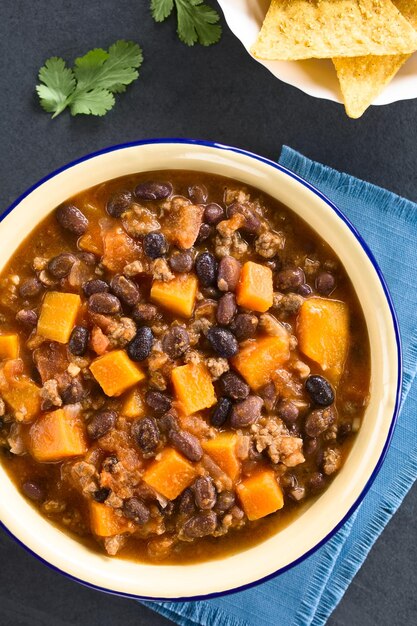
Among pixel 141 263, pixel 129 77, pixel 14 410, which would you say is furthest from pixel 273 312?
pixel 129 77

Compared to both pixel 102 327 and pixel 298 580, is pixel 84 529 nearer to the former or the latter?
pixel 102 327

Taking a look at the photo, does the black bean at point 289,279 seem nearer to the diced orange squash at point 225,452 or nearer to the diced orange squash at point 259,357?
the diced orange squash at point 259,357

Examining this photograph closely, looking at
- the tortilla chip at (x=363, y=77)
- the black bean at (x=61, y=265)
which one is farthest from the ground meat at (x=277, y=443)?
the tortilla chip at (x=363, y=77)

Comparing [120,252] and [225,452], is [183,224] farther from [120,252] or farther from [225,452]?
Answer: [225,452]

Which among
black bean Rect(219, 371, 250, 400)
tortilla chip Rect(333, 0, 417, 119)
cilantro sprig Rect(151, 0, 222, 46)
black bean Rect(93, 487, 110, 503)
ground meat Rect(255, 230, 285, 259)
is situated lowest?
black bean Rect(93, 487, 110, 503)

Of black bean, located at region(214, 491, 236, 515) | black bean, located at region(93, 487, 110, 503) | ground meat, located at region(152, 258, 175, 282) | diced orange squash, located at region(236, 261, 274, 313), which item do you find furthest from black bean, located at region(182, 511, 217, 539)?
ground meat, located at region(152, 258, 175, 282)

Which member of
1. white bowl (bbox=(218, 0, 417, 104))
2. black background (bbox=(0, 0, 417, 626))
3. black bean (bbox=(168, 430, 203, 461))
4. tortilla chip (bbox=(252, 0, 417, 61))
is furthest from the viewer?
black background (bbox=(0, 0, 417, 626))

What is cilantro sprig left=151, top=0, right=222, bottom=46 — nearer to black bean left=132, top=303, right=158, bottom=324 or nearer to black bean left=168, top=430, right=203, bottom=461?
black bean left=132, top=303, right=158, bottom=324
